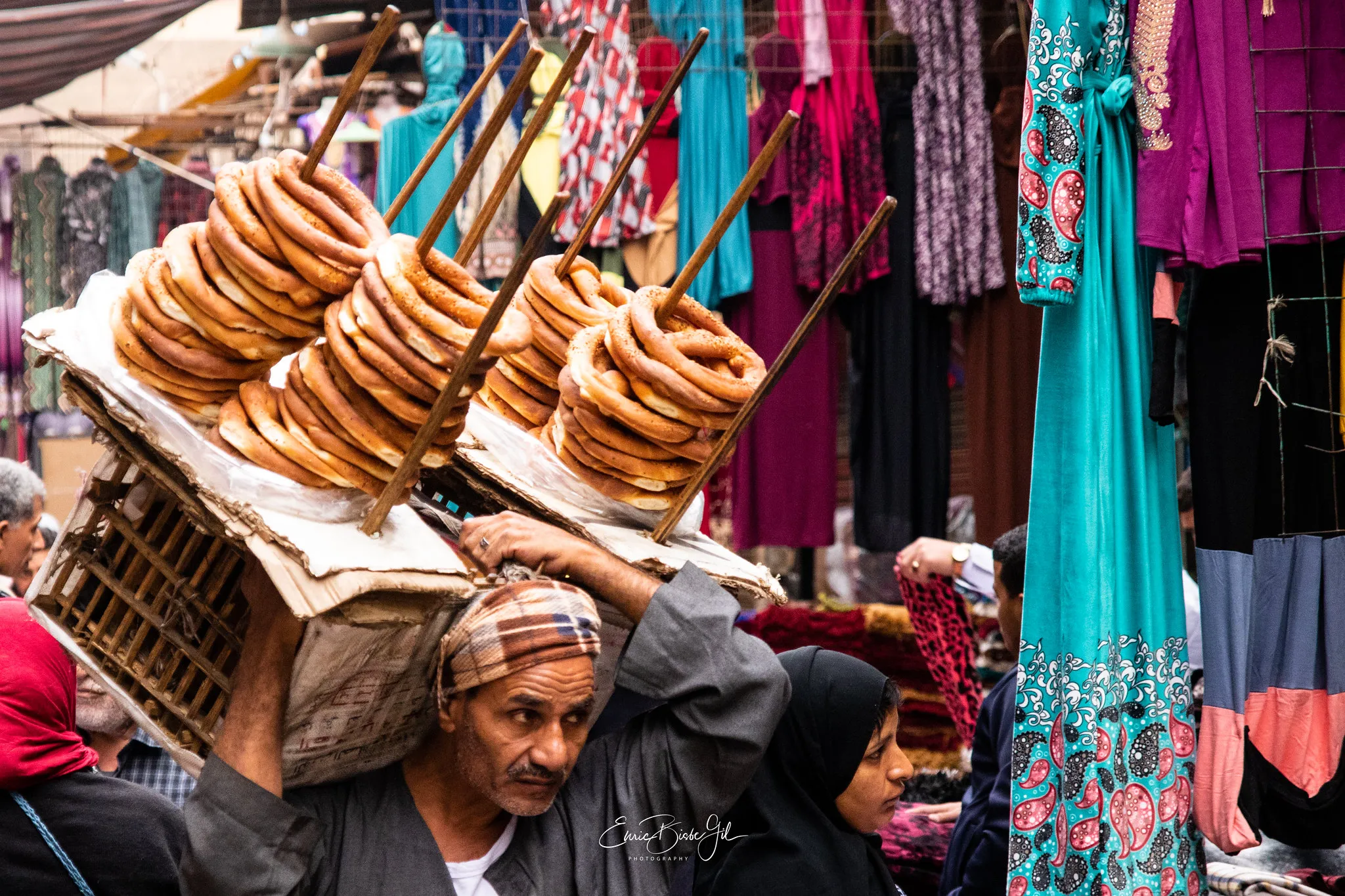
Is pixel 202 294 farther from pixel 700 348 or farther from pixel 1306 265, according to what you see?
pixel 1306 265

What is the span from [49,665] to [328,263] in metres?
1.18

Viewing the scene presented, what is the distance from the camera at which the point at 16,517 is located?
305 centimetres

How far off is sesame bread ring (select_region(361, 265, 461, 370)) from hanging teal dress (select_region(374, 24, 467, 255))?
282 cm

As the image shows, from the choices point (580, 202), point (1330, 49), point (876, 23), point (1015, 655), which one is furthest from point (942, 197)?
point (1330, 49)

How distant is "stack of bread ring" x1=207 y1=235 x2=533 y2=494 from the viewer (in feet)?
5.06

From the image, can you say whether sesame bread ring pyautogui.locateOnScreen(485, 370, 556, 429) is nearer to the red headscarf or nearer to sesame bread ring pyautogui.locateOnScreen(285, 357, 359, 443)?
sesame bread ring pyautogui.locateOnScreen(285, 357, 359, 443)

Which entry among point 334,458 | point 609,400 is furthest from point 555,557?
point 334,458

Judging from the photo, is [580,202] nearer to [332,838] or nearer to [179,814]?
[179,814]

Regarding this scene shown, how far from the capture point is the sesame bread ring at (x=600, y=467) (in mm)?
1926

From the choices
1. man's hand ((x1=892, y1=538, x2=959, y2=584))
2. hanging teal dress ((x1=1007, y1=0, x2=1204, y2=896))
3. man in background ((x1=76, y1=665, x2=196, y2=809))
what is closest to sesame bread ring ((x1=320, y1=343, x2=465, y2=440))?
hanging teal dress ((x1=1007, y1=0, x2=1204, y2=896))

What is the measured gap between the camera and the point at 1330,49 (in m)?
2.30

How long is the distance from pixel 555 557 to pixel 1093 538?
109 cm

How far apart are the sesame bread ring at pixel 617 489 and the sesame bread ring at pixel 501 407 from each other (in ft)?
0.60

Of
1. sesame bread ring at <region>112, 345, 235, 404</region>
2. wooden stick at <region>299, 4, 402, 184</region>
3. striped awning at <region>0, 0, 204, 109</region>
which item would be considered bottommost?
sesame bread ring at <region>112, 345, 235, 404</region>
